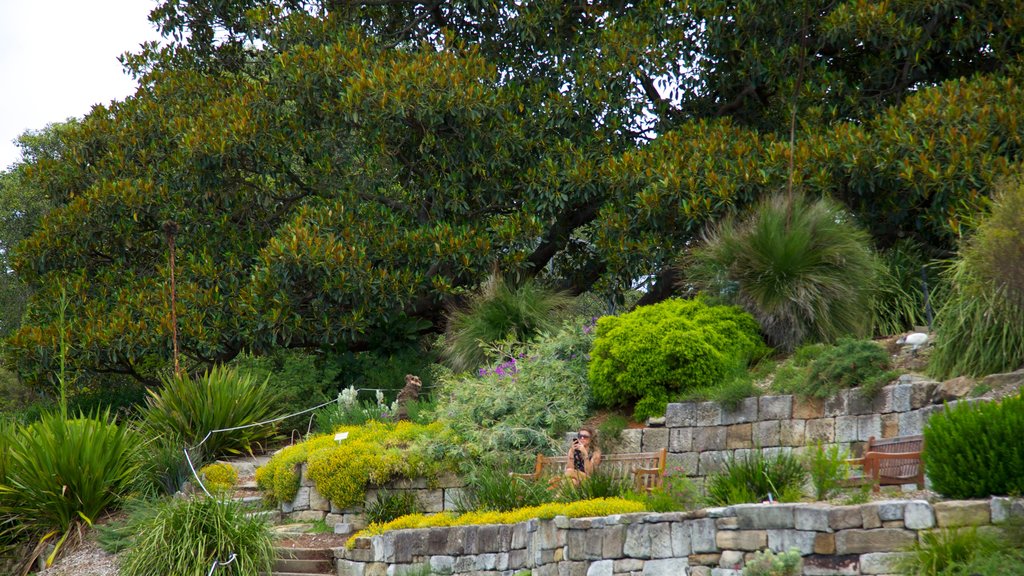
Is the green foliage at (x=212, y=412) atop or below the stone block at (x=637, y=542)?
atop

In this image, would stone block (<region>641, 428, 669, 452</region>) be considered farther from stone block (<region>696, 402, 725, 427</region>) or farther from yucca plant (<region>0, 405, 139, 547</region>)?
yucca plant (<region>0, 405, 139, 547</region>)

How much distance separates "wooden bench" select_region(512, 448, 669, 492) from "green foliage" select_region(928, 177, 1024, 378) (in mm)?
2684

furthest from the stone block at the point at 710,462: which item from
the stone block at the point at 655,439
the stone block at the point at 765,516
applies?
the stone block at the point at 765,516

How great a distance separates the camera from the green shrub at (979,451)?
741 centimetres

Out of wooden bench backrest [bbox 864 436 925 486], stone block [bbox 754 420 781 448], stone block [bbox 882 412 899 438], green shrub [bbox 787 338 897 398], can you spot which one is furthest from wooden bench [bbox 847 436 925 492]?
stone block [bbox 754 420 781 448]

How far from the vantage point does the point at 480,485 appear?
11414mm

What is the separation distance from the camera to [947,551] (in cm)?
703

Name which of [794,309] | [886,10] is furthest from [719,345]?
[886,10]

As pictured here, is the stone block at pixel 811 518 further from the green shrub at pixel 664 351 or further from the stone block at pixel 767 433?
the green shrub at pixel 664 351

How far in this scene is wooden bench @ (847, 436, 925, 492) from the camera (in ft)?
27.7

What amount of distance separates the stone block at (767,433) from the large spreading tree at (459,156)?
4326mm

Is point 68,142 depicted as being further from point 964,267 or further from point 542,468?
point 964,267

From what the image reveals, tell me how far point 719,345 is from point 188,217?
9218 millimetres

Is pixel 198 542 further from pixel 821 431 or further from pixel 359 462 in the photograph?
pixel 821 431
